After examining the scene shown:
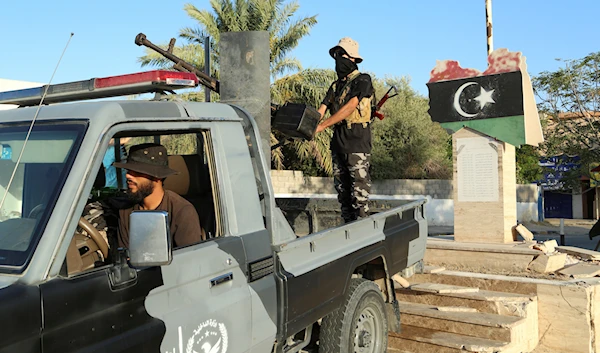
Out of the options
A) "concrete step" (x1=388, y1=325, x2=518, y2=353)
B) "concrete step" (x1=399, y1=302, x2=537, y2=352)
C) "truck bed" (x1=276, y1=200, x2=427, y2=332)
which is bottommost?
"concrete step" (x1=388, y1=325, x2=518, y2=353)

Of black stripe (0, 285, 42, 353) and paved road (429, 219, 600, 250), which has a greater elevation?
black stripe (0, 285, 42, 353)

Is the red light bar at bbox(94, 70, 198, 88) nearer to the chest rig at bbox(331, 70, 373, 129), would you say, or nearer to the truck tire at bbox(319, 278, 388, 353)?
the truck tire at bbox(319, 278, 388, 353)

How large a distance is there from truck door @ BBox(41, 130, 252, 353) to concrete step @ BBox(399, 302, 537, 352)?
3.41 m

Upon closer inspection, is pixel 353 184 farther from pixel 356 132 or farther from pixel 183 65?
pixel 183 65

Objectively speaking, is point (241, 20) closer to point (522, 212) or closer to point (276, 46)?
point (276, 46)

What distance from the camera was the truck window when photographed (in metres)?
3.25

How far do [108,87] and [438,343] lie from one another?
153 inches

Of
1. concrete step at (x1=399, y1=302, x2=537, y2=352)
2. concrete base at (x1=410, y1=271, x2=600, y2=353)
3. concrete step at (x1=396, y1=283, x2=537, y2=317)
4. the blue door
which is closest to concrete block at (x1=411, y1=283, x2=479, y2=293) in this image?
concrete step at (x1=396, y1=283, x2=537, y2=317)

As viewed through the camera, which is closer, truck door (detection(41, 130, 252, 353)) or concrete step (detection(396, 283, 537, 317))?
truck door (detection(41, 130, 252, 353))

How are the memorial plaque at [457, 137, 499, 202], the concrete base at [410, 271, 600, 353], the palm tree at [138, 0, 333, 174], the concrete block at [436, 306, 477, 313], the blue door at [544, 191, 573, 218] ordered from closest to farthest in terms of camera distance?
1. the concrete block at [436, 306, 477, 313]
2. the concrete base at [410, 271, 600, 353]
3. the memorial plaque at [457, 137, 499, 202]
4. the palm tree at [138, 0, 333, 174]
5. the blue door at [544, 191, 573, 218]

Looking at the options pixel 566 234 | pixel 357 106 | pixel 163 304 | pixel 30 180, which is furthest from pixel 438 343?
pixel 566 234

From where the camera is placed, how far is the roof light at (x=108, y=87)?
2.90 metres

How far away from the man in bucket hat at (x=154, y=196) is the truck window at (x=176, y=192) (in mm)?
102

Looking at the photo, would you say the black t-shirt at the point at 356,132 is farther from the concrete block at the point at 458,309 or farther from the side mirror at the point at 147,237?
the side mirror at the point at 147,237
